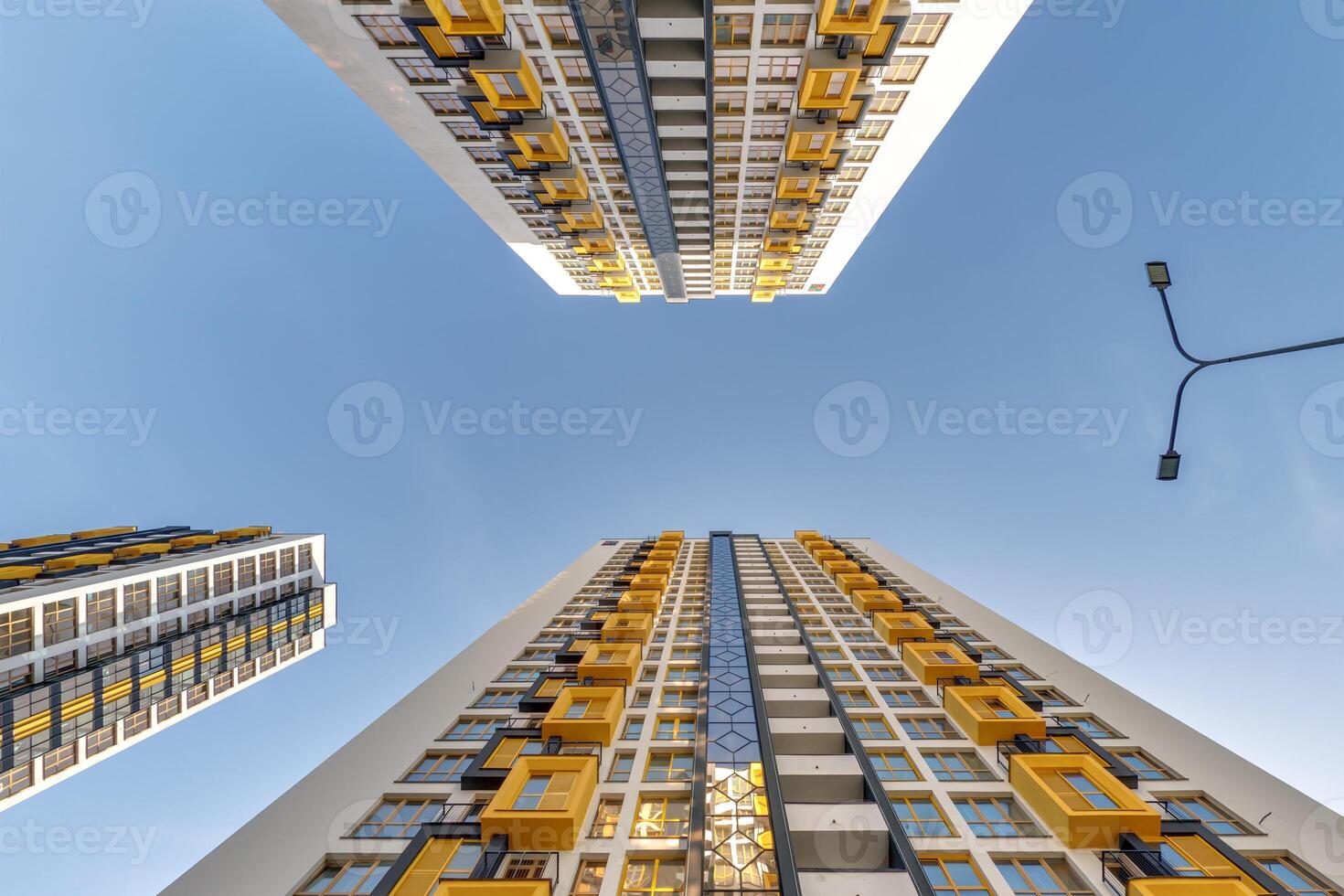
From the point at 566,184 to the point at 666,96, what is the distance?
8.52 meters

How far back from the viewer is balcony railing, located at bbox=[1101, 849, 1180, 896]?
15.1 meters

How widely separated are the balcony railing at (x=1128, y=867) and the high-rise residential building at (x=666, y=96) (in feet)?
105

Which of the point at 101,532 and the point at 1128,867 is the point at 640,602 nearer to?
the point at 1128,867

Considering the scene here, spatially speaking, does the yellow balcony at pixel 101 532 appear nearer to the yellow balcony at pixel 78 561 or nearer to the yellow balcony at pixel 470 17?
the yellow balcony at pixel 78 561

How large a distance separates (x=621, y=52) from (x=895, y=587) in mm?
40090

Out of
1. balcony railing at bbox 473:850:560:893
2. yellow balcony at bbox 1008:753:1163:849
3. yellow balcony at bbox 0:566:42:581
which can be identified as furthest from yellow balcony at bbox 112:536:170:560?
yellow balcony at bbox 1008:753:1163:849

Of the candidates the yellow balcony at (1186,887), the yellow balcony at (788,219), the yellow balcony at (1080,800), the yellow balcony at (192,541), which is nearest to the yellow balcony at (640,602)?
the yellow balcony at (1080,800)

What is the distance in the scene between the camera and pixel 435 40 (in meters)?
23.5

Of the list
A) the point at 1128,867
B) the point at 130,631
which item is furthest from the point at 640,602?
the point at 130,631

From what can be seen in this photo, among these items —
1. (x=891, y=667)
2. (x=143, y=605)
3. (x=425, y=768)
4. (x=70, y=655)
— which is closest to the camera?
(x=425, y=768)

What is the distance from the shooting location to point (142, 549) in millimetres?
59656

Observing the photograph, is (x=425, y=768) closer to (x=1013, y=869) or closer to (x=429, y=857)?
(x=429, y=857)

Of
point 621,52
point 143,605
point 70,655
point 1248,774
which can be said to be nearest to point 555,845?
point 1248,774

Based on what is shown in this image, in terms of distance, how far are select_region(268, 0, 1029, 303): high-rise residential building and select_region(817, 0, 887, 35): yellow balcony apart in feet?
0.26
